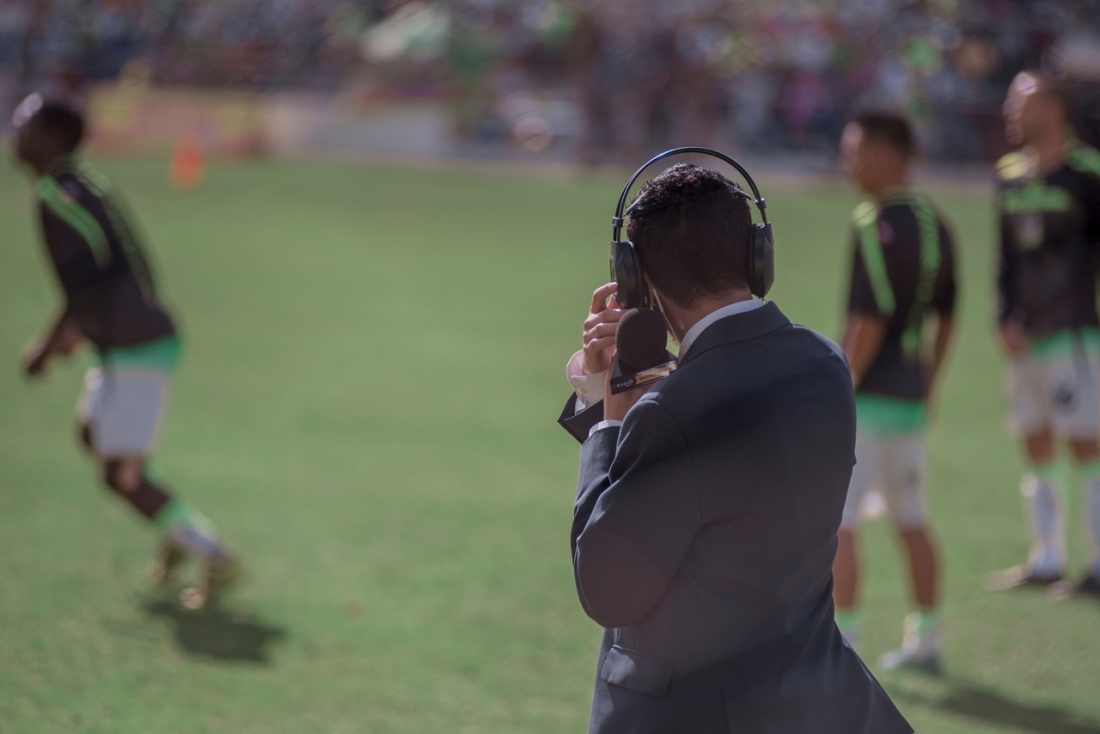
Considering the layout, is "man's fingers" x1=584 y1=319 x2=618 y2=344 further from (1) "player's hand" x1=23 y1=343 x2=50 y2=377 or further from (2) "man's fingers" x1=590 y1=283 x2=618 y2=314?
(1) "player's hand" x1=23 y1=343 x2=50 y2=377

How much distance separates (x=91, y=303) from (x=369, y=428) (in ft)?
11.0

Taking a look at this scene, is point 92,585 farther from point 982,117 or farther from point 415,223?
point 982,117

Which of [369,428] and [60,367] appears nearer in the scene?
[369,428]

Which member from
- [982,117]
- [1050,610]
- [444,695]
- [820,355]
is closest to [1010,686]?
[1050,610]

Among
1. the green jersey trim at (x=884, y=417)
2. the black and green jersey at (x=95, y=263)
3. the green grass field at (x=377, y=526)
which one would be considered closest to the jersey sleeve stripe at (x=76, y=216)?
the black and green jersey at (x=95, y=263)

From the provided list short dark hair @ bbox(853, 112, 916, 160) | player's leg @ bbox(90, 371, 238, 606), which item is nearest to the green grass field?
player's leg @ bbox(90, 371, 238, 606)

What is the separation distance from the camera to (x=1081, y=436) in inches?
225

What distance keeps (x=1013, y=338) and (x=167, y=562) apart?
13.8 ft

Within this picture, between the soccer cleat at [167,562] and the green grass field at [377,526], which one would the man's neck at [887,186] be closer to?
the green grass field at [377,526]

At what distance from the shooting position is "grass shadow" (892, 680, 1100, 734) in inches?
168

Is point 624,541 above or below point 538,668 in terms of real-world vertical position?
above

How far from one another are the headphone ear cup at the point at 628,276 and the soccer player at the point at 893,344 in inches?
97.3

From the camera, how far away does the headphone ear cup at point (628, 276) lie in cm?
220

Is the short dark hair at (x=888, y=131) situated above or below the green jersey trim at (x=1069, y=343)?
above
